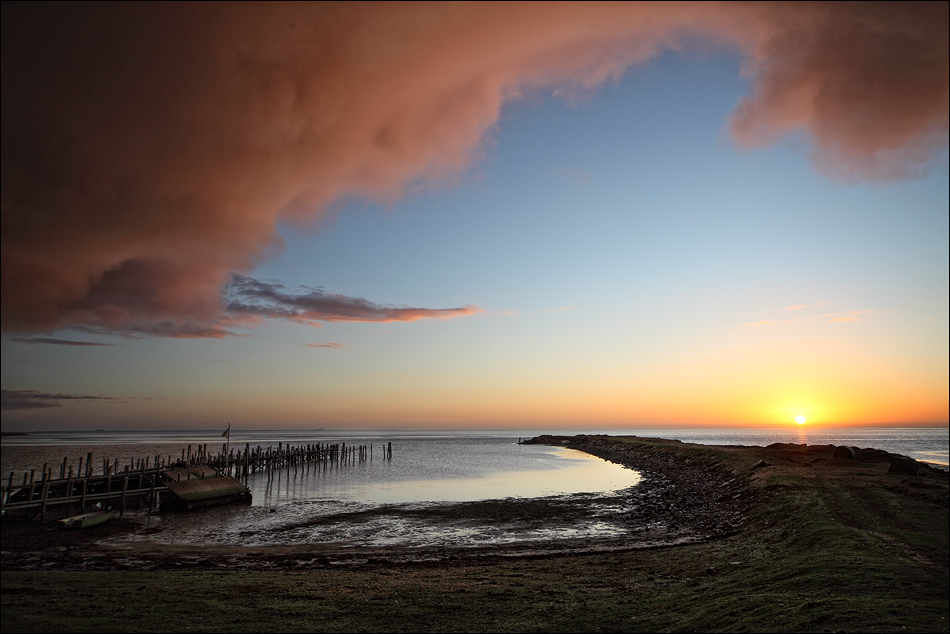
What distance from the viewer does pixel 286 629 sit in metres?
10.9

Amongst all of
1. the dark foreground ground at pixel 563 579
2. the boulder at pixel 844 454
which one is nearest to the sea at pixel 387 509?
the dark foreground ground at pixel 563 579

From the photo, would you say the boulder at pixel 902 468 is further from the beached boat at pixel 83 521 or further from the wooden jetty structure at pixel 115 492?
the beached boat at pixel 83 521

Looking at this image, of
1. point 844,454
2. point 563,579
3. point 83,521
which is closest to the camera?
point 563,579

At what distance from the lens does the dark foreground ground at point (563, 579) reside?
10906 millimetres

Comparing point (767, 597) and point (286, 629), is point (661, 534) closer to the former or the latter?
point (767, 597)

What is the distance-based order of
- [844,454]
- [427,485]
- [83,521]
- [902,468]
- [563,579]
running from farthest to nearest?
1. [427,485]
2. [844,454]
3. [902,468]
4. [83,521]
5. [563,579]

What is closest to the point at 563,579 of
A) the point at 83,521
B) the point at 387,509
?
the point at 387,509

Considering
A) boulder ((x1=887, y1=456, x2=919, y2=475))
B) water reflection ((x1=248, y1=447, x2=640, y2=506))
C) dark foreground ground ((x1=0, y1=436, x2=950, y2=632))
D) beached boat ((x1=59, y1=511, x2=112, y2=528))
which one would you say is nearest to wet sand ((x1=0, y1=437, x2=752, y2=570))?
dark foreground ground ((x1=0, y1=436, x2=950, y2=632))

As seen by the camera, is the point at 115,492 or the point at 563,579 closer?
the point at 563,579

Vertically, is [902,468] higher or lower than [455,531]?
higher

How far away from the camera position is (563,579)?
14.8 metres

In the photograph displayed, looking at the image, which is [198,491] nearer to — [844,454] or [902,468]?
[902,468]

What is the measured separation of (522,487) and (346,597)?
32048 mm

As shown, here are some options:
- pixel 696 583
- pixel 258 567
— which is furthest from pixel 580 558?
pixel 258 567
